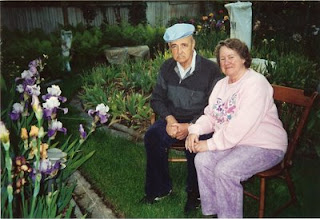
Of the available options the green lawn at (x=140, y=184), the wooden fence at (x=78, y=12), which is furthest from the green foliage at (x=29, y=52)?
the green lawn at (x=140, y=184)

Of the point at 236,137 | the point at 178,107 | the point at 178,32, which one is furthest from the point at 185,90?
the point at 236,137

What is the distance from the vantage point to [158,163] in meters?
3.28

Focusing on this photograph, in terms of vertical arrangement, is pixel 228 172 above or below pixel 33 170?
below

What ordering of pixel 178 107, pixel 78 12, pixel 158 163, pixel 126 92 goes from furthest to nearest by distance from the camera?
pixel 78 12 → pixel 126 92 → pixel 178 107 → pixel 158 163

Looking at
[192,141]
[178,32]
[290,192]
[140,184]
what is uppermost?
[178,32]

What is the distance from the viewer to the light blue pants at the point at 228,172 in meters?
2.62

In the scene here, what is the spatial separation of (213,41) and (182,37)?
18.0 feet

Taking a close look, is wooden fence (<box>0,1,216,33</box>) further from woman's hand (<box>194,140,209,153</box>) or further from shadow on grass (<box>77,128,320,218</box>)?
woman's hand (<box>194,140,209,153</box>)

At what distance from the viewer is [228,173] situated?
2.61 m

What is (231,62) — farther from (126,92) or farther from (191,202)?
(126,92)

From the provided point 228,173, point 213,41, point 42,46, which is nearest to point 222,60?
point 228,173

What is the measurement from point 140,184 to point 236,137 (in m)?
1.39

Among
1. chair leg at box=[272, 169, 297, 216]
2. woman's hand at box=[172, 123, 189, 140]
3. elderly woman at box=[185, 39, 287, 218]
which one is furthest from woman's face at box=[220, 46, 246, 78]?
chair leg at box=[272, 169, 297, 216]

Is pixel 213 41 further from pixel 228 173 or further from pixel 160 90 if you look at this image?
pixel 228 173
